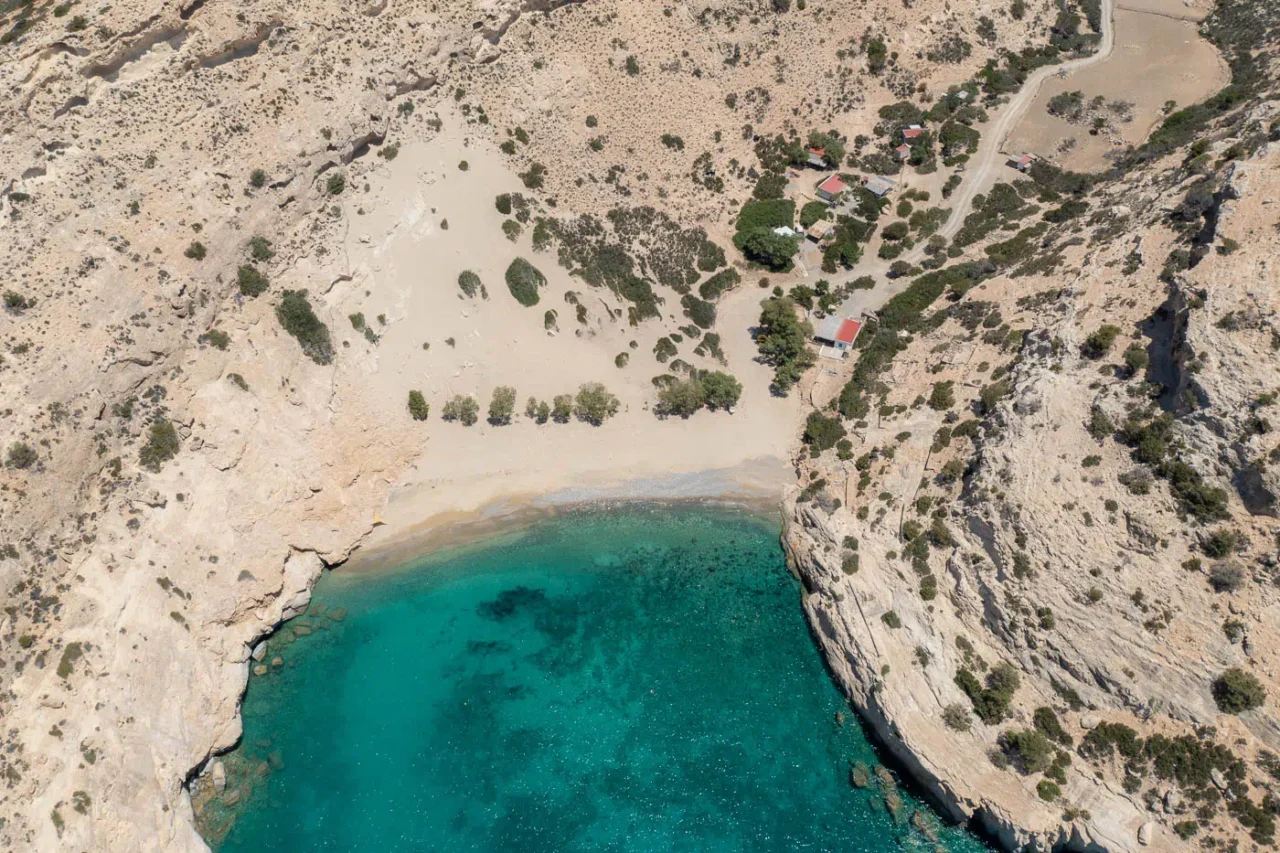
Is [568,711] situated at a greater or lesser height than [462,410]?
lesser

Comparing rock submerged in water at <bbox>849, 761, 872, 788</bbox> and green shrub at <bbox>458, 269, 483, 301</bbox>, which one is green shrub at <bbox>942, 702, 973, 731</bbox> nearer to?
rock submerged in water at <bbox>849, 761, 872, 788</bbox>

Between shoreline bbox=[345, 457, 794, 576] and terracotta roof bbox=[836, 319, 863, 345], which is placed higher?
terracotta roof bbox=[836, 319, 863, 345]

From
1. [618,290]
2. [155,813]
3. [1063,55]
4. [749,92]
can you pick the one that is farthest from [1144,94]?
[155,813]

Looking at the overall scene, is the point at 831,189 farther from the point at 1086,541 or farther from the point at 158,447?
the point at 158,447

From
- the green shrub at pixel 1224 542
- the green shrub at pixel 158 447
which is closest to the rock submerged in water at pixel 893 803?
the green shrub at pixel 1224 542

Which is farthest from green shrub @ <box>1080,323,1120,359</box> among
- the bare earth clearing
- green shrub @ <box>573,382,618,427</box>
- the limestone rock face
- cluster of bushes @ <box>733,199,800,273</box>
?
green shrub @ <box>573,382,618,427</box>

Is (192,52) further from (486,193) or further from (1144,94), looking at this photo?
(1144,94)

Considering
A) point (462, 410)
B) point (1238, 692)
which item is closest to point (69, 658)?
point (462, 410)
